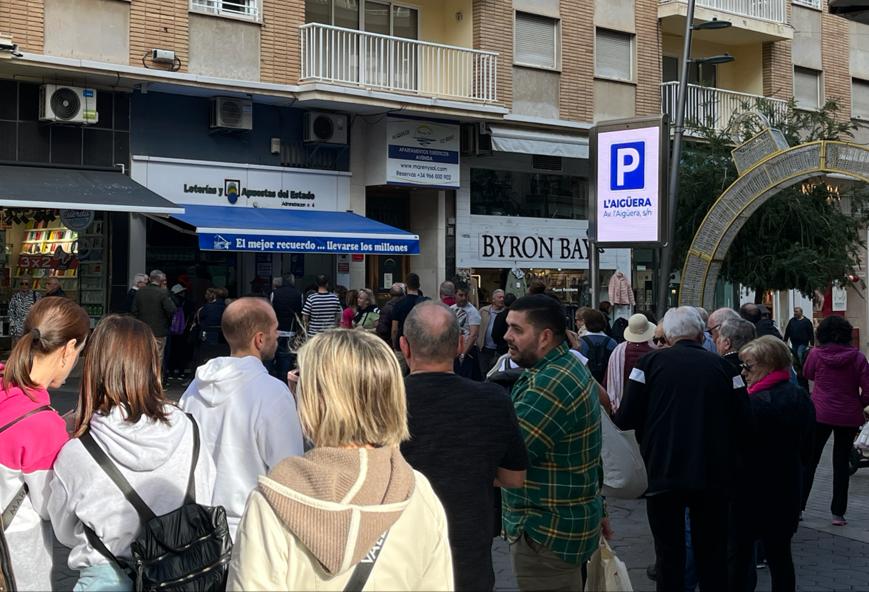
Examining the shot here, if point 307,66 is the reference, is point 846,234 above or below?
below

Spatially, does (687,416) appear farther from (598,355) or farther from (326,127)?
(326,127)

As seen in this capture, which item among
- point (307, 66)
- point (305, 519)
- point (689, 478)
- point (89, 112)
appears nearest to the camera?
point (305, 519)

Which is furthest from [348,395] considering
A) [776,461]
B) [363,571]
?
[776,461]

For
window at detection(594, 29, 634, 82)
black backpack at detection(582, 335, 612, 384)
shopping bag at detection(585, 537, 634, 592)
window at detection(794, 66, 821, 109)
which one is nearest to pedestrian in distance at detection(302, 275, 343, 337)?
black backpack at detection(582, 335, 612, 384)

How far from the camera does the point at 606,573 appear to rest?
190 inches

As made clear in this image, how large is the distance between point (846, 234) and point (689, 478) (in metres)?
16.0

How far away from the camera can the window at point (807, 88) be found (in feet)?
94.2

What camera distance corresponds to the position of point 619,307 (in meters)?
24.6

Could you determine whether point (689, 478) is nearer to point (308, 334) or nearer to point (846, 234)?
point (308, 334)

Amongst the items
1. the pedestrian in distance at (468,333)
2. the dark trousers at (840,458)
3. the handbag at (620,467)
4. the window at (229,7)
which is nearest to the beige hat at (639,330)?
the dark trousers at (840,458)

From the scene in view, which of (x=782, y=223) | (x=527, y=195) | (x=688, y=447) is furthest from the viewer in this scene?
(x=527, y=195)

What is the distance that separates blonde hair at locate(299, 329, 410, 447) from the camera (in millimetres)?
2723

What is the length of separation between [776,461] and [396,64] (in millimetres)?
16024

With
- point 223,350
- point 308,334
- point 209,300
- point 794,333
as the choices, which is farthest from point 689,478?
point 794,333
